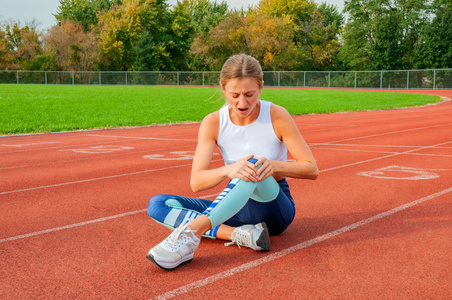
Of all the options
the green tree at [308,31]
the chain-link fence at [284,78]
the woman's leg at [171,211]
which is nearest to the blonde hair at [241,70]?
the woman's leg at [171,211]

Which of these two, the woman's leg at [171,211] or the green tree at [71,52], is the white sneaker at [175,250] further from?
the green tree at [71,52]

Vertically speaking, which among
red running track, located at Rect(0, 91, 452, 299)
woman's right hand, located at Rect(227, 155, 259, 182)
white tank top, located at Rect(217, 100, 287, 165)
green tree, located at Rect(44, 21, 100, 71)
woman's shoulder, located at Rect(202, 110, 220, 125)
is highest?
green tree, located at Rect(44, 21, 100, 71)

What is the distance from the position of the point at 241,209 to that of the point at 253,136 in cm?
61

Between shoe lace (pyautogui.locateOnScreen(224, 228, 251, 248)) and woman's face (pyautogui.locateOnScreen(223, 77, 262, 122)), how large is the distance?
0.96 m

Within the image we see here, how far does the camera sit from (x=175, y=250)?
12.1ft

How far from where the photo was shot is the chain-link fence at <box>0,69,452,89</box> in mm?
46531

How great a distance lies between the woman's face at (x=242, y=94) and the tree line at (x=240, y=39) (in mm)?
55270

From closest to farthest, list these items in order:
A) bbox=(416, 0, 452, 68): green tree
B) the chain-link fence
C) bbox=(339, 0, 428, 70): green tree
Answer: the chain-link fence → bbox=(416, 0, 452, 68): green tree → bbox=(339, 0, 428, 70): green tree

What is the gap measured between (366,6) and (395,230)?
6224cm

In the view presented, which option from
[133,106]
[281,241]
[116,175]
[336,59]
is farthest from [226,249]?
[336,59]

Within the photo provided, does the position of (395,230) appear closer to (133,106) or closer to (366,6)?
(133,106)

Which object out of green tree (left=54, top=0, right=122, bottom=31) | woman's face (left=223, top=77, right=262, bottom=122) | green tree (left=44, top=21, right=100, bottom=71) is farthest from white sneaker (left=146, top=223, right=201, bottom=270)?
green tree (left=54, top=0, right=122, bottom=31)

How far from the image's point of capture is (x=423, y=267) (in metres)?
3.85

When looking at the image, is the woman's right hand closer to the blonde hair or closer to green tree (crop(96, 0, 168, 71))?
the blonde hair
